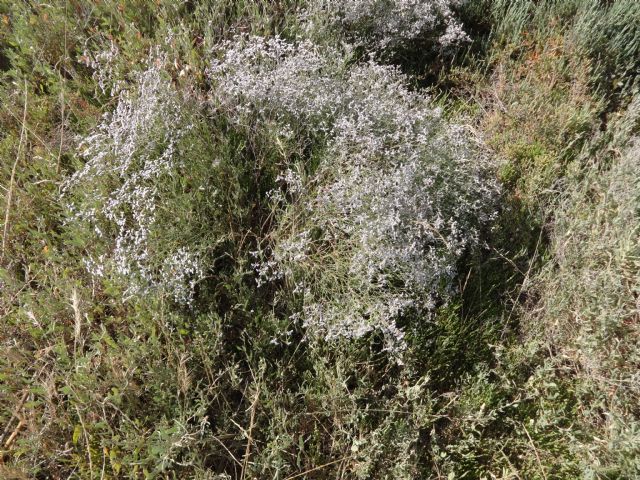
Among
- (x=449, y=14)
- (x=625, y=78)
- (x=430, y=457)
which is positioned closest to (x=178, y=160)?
(x=430, y=457)

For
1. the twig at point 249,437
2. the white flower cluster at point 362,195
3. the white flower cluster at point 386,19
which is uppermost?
the white flower cluster at point 386,19

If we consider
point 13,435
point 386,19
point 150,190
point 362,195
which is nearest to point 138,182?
point 150,190

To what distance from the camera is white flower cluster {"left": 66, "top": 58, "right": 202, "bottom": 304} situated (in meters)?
2.60

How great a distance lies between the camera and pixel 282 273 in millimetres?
2744

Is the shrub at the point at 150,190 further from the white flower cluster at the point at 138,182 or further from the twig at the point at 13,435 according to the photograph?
the twig at the point at 13,435

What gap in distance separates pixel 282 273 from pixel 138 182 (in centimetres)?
96

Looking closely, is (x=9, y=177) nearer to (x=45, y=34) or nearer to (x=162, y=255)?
(x=45, y=34)

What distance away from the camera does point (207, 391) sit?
8.36ft

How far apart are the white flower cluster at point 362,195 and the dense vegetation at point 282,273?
0.07ft

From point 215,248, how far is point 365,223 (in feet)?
2.77

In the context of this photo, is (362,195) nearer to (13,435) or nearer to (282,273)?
(282,273)

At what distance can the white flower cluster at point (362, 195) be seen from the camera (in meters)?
2.72

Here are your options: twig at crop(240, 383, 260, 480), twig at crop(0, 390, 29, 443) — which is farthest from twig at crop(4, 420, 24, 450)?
twig at crop(240, 383, 260, 480)

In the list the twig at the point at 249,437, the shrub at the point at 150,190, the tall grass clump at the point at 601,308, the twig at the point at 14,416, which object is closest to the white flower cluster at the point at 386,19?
the shrub at the point at 150,190
